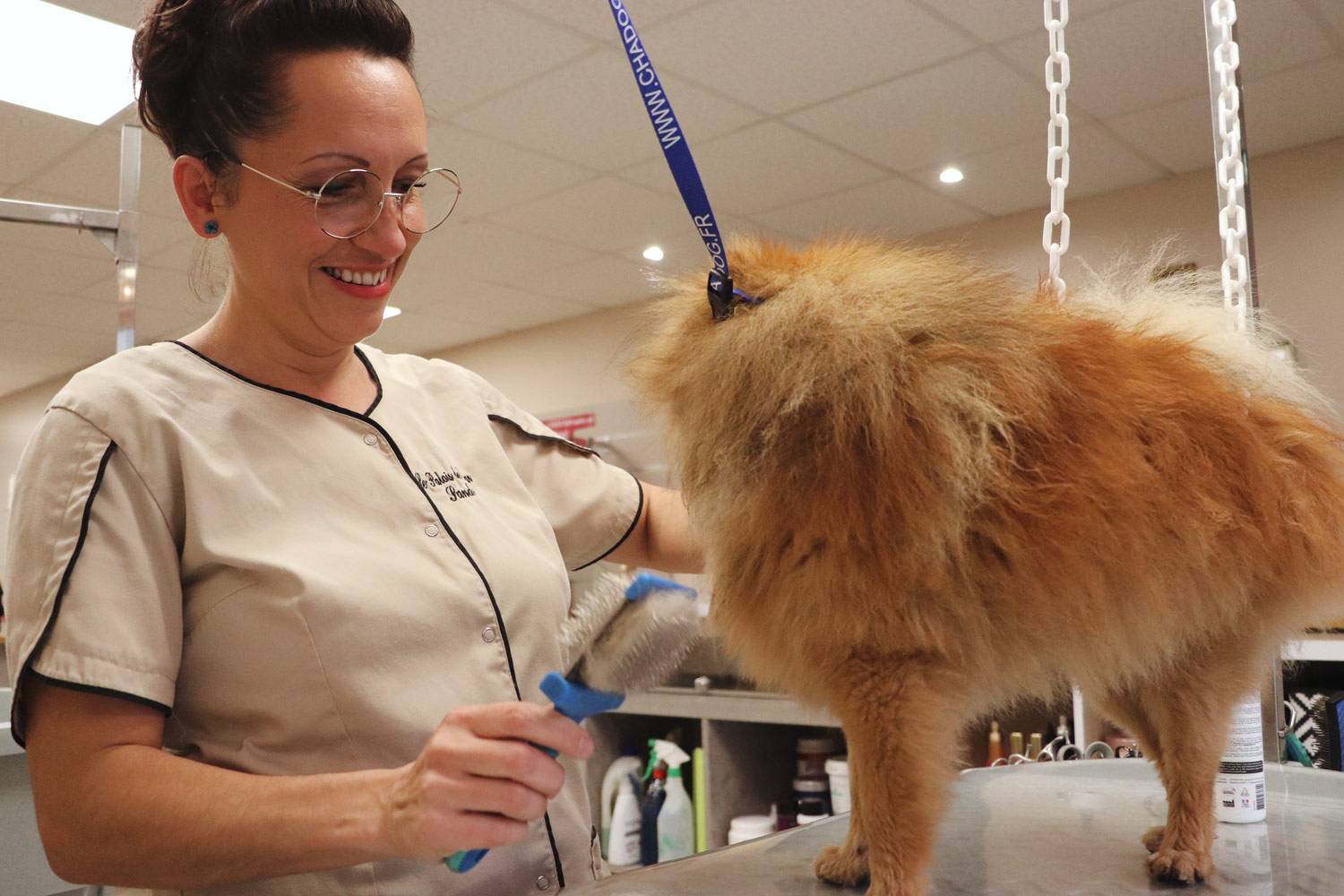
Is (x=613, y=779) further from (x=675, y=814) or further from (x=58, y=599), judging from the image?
(x=58, y=599)

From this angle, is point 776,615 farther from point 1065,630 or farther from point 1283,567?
point 1283,567

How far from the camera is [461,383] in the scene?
3.76 ft

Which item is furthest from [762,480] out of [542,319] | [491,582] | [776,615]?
[542,319]

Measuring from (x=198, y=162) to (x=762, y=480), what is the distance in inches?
22.4

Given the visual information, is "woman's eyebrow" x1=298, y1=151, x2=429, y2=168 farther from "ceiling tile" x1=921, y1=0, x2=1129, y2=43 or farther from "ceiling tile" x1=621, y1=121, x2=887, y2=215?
"ceiling tile" x1=621, y1=121, x2=887, y2=215

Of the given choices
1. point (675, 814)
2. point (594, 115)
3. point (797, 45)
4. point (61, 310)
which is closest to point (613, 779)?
point (675, 814)

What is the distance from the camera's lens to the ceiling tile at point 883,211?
14.2 feet

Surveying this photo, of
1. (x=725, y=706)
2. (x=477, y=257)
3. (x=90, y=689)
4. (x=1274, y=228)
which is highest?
(x=477, y=257)

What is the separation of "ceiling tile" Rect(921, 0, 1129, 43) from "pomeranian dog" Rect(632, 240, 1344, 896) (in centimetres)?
242

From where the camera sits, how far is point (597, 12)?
2.78 m

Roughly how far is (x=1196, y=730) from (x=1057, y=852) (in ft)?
0.52

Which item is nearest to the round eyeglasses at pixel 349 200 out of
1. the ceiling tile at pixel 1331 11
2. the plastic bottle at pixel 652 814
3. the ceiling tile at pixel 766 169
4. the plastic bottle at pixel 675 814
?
the plastic bottle at pixel 675 814

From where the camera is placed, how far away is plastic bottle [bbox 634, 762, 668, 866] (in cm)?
320

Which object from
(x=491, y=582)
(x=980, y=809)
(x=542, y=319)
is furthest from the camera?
(x=542, y=319)
